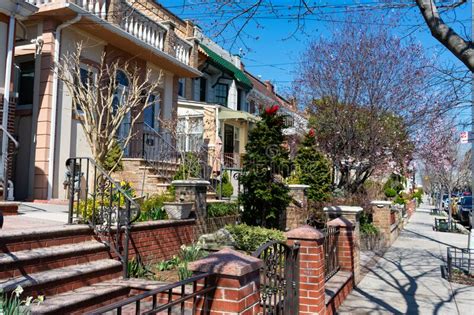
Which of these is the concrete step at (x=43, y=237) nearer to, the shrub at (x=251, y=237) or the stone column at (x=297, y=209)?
the shrub at (x=251, y=237)

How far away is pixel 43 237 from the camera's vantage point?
4.92 meters

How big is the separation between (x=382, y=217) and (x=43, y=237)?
10.5 meters

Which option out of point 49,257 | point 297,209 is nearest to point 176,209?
point 49,257

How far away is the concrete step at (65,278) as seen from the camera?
4129mm

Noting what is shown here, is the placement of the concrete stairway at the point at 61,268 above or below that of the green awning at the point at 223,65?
below

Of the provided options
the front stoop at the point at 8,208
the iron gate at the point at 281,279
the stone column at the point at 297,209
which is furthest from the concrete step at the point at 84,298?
the stone column at the point at 297,209

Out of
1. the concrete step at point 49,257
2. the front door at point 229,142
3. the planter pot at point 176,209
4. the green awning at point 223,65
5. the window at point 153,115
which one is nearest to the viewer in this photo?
the concrete step at point 49,257

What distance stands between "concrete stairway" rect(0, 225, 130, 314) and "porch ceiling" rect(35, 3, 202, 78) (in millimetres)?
6367

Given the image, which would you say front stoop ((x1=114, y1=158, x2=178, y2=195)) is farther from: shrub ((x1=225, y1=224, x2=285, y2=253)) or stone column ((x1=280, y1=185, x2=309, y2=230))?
stone column ((x1=280, y1=185, x2=309, y2=230))

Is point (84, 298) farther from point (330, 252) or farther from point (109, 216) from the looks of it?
point (330, 252)

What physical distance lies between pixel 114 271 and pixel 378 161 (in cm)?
866

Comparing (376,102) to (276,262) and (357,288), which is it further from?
(276,262)

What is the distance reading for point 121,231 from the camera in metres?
5.87

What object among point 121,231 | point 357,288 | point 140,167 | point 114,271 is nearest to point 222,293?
point 114,271
